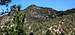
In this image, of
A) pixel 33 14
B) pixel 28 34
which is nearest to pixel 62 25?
pixel 28 34

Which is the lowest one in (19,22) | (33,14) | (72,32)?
(33,14)

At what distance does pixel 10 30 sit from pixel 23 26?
52 cm

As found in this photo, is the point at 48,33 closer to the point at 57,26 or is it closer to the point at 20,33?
the point at 20,33

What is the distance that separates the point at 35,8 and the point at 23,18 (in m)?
24.6

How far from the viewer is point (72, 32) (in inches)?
459

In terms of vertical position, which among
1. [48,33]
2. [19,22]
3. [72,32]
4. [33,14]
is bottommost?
[33,14]

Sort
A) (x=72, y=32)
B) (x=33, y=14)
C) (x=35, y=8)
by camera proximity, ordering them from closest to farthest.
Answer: (x=72, y=32)
(x=33, y=14)
(x=35, y=8)

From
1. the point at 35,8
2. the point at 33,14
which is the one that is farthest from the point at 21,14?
the point at 35,8

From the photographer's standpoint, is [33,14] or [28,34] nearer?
[28,34]

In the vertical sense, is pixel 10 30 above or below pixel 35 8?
above

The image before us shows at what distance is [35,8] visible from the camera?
32.3 meters

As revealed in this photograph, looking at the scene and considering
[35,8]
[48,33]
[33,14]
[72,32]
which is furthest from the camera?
[35,8]

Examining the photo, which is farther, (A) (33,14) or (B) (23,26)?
(A) (33,14)

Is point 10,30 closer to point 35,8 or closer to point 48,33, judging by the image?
point 48,33
